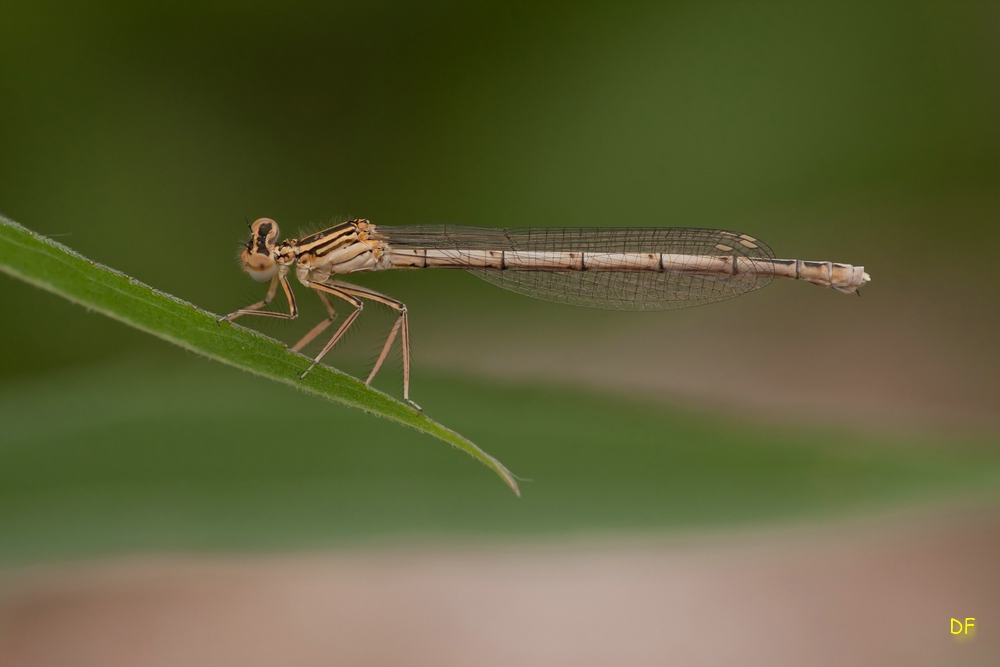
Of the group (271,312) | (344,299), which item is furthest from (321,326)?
(271,312)

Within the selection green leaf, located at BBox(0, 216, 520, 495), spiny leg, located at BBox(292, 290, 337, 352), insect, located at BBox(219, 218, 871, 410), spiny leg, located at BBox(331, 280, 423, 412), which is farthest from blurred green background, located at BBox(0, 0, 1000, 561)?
green leaf, located at BBox(0, 216, 520, 495)

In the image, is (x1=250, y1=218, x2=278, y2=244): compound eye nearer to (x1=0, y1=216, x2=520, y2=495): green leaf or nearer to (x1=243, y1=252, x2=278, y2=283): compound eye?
(x1=243, y1=252, x2=278, y2=283): compound eye

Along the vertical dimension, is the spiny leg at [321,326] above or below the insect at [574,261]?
below

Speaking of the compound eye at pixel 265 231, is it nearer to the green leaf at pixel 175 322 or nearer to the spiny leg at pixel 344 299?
the spiny leg at pixel 344 299

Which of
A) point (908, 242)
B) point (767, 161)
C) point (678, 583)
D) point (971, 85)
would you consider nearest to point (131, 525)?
point (678, 583)

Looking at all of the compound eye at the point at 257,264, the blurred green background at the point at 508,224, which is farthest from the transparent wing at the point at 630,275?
the compound eye at the point at 257,264

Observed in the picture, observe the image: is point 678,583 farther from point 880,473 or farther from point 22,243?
point 22,243

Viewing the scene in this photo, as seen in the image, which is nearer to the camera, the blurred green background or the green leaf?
the green leaf
